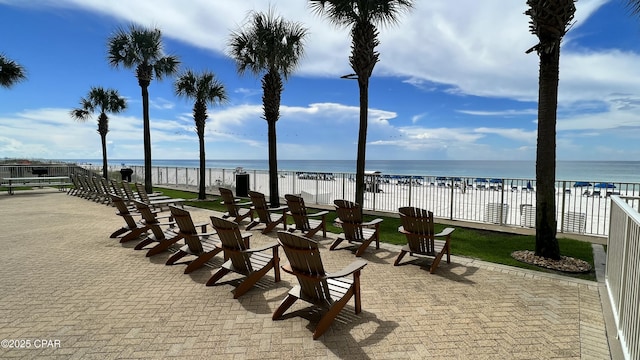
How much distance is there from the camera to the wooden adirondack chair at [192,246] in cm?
541

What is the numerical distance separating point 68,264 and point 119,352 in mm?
3682

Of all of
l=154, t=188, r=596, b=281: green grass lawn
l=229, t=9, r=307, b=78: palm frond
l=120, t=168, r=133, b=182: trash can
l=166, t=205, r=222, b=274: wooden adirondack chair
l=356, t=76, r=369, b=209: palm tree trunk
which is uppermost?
l=229, t=9, r=307, b=78: palm frond

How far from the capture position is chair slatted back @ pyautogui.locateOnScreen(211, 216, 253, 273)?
448 centimetres

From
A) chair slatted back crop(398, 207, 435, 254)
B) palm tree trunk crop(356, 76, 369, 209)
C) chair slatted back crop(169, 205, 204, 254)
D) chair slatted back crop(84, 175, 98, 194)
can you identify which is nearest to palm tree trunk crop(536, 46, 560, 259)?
chair slatted back crop(398, 207, 435, 254)

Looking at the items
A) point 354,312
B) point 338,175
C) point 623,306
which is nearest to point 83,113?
point 338,175

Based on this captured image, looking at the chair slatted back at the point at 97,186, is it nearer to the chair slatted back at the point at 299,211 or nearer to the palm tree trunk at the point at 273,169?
the palm tree trunk at the point at 273,169

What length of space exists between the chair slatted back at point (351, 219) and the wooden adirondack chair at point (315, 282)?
2.71m

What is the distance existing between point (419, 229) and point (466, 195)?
6021 millimetres

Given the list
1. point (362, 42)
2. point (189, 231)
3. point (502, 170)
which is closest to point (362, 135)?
point (362, 42)

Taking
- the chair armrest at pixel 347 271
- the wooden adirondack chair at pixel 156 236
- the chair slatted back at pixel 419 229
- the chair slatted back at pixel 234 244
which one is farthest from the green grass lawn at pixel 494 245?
the wooden adirondack chair at pixel 156 236

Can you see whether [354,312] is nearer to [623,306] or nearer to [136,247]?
[623,306]

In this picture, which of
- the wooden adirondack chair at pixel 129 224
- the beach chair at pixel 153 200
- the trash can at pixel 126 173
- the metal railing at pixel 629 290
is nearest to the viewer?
the metal railing at pixel 629 290

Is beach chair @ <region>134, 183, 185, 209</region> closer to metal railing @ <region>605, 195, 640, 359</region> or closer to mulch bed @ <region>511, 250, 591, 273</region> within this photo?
mulch bed @ <region>511, 250, 591, 273</region>

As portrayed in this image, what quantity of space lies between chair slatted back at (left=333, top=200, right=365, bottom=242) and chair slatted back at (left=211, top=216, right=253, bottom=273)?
2.48 metres
